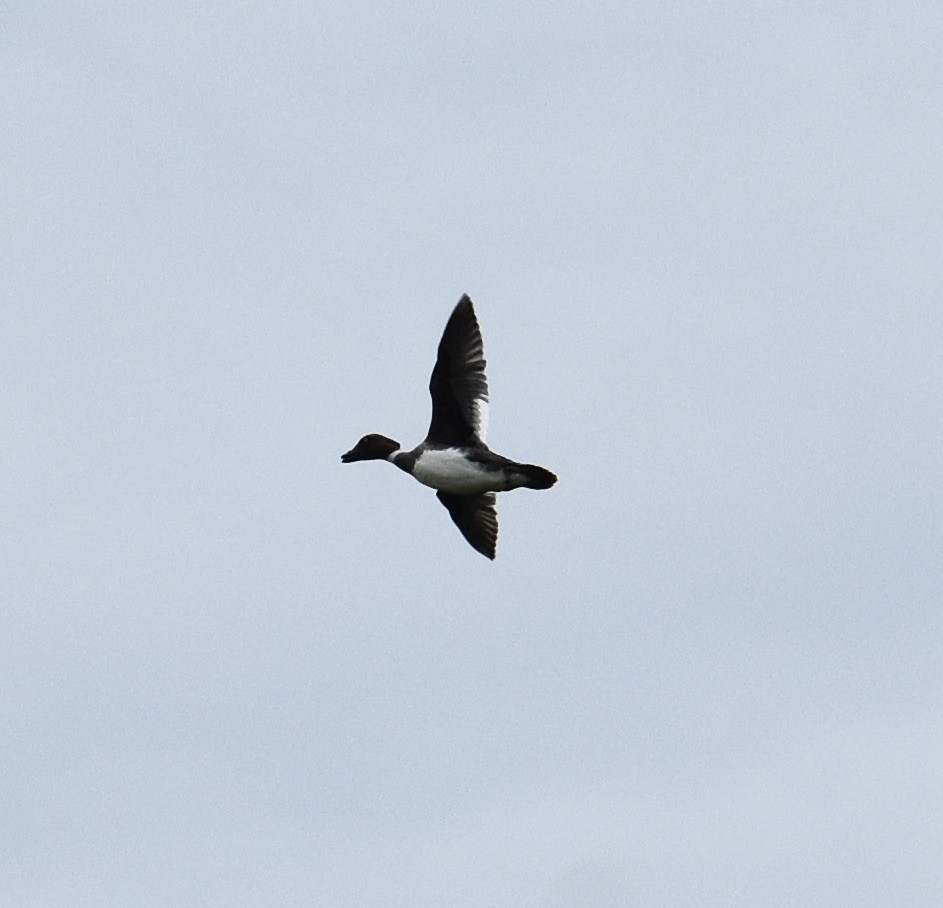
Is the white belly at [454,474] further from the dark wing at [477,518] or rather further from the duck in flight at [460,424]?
the dark wing at [477,518]

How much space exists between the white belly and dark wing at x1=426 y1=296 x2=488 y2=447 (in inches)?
9.6

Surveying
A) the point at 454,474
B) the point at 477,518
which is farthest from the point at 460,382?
the point at 477,518

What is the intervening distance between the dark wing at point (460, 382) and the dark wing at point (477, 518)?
4.41 ft

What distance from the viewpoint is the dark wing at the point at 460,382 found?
69.7 m

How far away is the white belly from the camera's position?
228ft

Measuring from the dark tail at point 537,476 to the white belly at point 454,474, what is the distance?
452 mm

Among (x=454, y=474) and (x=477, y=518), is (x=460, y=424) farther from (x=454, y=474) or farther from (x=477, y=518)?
(x=477, y=518)

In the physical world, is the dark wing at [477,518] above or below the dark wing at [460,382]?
below

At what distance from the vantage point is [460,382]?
69.8 m

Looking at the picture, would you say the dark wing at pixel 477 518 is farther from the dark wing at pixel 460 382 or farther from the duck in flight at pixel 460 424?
the dark wing at pixel 460 382

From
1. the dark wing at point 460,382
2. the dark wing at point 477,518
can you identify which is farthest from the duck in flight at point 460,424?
the dark wing at point 477,518

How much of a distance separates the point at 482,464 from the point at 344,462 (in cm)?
269

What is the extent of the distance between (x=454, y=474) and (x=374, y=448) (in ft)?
5.45

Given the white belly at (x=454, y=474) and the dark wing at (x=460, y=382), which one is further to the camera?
the dark wing at (x=460, y=382)
